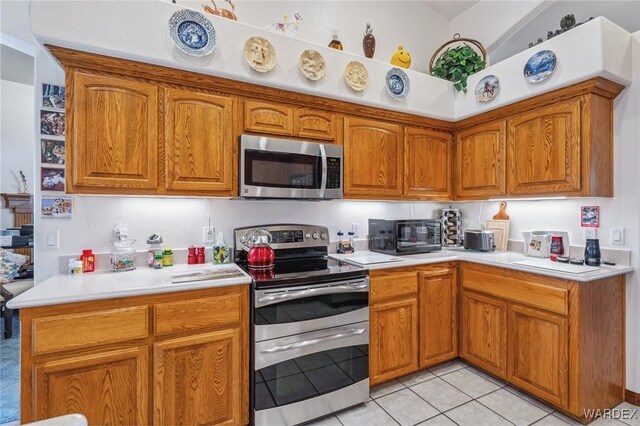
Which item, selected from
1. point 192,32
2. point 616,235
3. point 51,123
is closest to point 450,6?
point 616,235

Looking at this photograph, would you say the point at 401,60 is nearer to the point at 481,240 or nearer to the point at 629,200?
the point at 481,240

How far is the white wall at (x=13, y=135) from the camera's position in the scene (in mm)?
4617

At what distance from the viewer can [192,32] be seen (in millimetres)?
1934

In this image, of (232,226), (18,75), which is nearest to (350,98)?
(232,226)

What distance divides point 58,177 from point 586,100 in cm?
354

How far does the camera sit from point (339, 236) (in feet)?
9.18

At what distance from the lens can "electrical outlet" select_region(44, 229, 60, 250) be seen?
6.26ft

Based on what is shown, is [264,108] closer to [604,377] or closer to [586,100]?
[586,100]

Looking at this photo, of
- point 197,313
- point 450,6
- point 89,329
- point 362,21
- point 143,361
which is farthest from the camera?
point 450,6

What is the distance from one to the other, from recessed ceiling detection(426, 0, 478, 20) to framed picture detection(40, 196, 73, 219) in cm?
406

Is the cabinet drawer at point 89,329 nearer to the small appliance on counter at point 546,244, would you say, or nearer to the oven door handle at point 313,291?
the oven door handle at point 313,291

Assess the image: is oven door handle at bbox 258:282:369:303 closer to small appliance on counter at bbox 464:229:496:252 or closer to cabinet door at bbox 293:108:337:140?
cabinet door at bbox 293:108:337:140

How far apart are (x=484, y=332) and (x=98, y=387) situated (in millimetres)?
2582

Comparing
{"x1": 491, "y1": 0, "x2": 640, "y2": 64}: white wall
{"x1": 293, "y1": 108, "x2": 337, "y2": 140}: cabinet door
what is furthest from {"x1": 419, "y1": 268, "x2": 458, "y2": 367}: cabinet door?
{"x1": 491, "y1": 0, "x2": 640, "y2": 64}: white wall
